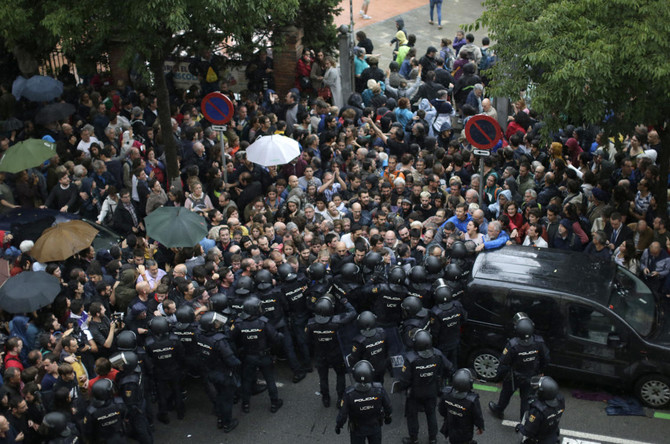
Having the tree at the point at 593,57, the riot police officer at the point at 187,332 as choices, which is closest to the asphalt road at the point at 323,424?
the riot police officer at the point at 187,332

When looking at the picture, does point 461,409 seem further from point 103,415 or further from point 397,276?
point 103,415

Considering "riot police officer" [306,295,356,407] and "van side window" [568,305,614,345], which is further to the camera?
"riot police officer" [306,295,356,407]

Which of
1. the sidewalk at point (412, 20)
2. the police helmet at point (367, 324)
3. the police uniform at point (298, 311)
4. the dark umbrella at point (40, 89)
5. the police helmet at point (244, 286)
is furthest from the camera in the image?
the sidewalk at point (412, 20)

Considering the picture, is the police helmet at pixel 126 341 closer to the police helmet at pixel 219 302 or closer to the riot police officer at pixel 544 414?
the police helmet at pixel 219 302

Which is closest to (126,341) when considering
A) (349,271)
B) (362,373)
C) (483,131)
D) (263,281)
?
(263,281)

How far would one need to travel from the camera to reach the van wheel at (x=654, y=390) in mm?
9781

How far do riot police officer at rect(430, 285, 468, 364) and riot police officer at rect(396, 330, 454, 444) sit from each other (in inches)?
23.1

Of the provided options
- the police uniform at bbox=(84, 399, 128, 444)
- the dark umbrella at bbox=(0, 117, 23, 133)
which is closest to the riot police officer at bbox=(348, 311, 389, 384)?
the police uniform at bbox=(84, 399, 128, 444)

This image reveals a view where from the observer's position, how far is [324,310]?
32.4 ft

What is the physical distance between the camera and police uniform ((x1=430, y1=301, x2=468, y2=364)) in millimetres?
10062

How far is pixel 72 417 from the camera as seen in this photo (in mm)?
8719

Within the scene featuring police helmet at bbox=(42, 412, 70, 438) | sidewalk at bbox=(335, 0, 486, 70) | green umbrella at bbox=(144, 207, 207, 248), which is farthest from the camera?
sidewalk at bbox=(335, 0, 486, 70)

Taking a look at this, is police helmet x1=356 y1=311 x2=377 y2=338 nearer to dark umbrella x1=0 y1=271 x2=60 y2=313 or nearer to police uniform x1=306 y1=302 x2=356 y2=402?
police uniform x1=306 y1=302 x2=356 y2=402

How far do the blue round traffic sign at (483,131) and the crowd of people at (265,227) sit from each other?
0.67 metres
